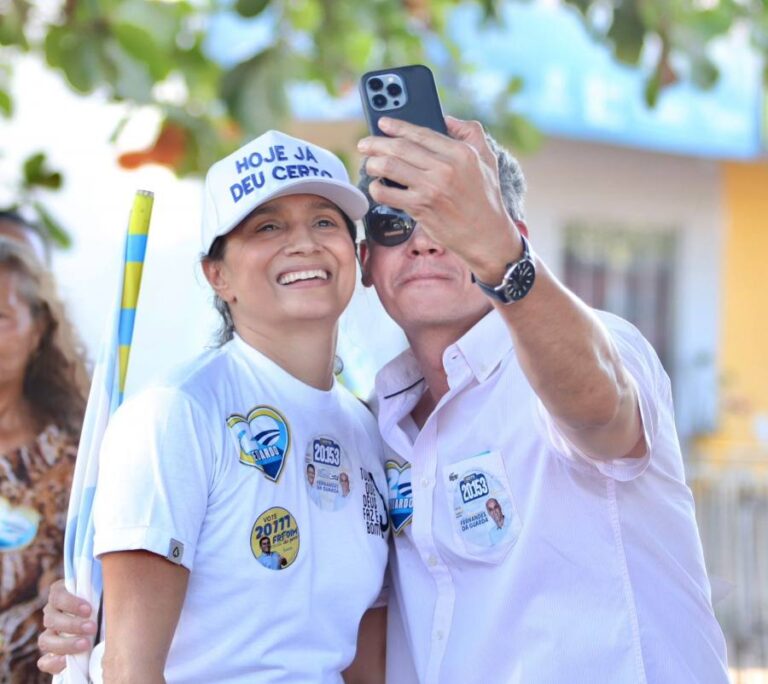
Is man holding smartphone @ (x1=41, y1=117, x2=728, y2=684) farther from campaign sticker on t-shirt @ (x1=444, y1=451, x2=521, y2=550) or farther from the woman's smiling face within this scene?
the woman's smiling face

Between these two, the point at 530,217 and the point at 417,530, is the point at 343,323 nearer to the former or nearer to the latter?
the point at 417,530

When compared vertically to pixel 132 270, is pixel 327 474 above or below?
below

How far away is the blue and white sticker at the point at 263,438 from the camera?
2.14m

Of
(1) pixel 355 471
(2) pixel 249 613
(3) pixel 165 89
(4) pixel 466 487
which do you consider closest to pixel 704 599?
(4) pixel 466 487

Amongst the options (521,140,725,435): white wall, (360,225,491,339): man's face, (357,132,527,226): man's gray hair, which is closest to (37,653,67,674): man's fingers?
(360,225,491,339): man's face

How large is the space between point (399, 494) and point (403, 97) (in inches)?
34.7

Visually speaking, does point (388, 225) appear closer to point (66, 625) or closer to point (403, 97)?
point (403, 97)

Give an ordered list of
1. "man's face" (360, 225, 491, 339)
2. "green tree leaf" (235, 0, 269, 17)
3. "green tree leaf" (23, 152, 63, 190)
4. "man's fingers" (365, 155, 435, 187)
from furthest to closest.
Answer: "green tree leaf" (23, 152, 63, 190), "green tree leaf" (235, 0, 269, 17), "man's face" (360, 225, 491, 339), "man's fingers" (365, 155, 435, 187)

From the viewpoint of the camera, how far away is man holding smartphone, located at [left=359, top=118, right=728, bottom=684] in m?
1.85

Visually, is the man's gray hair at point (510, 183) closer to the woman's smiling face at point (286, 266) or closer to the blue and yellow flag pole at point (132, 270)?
the woman's smiling face at point (286, 266)

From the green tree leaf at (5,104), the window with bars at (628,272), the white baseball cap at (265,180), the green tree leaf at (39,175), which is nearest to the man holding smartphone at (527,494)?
the white baseball cap at (265,180)

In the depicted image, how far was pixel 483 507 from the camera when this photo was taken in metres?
2.25

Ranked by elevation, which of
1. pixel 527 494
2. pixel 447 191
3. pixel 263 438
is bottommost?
pixel 527 494

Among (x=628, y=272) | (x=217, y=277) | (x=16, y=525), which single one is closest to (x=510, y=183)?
(x=217, y=277)
